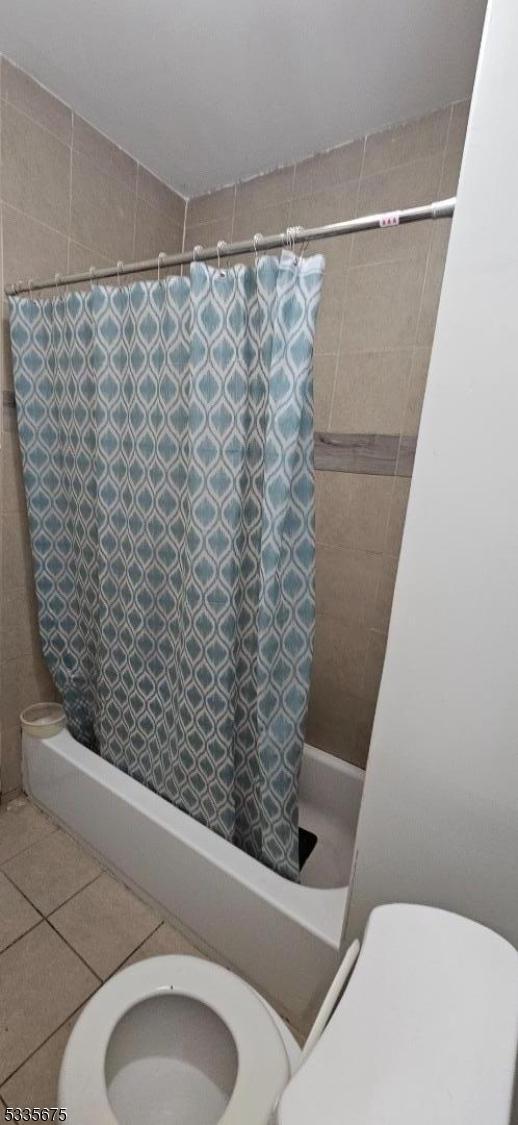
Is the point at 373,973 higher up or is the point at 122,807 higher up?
the point at 373,973

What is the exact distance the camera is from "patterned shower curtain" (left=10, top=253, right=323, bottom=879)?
0.94 meters

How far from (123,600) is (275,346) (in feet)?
2.63

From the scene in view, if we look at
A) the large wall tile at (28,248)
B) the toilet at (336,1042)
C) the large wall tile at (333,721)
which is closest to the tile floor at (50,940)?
the toilet at (336,1042)

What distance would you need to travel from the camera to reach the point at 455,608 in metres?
0.64

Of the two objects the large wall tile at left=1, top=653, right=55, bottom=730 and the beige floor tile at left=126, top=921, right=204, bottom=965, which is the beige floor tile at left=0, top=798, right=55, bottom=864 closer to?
the large wall tile at left=1, top=653, right=55, bottom=730

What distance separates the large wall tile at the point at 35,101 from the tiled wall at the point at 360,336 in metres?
0.53

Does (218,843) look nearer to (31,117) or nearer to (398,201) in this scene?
(398,201)

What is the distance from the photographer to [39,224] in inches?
52.5

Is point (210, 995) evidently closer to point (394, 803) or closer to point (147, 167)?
point (394, 803)

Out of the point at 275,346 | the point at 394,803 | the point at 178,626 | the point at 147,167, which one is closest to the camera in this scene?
the point at 394,803

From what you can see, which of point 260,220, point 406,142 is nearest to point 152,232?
point 260,220

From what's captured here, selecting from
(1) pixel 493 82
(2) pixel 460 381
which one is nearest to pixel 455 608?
(2) pixel 460 381

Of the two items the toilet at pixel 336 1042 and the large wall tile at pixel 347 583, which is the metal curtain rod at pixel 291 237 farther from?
the toilet at pixel 336 1042

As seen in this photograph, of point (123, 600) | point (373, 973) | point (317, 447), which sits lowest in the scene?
point (373, 973)
